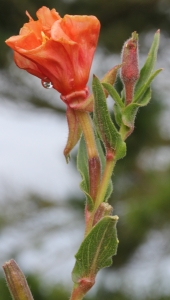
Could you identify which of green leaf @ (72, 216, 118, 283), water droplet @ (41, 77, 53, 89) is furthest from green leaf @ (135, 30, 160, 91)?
green leaf @ (72, 216, 118, 283)

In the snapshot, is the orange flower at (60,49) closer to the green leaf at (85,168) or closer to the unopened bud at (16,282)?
the green leaf at (85,168)

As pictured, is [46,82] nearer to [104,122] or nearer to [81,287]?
[104,122]

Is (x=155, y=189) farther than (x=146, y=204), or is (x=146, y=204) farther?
(x=155, y=189)

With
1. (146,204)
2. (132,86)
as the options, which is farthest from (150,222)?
(132,86)

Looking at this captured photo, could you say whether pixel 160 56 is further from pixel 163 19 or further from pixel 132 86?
pixel 132 86

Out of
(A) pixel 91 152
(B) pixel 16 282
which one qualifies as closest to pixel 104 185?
(A) pixel 91 152

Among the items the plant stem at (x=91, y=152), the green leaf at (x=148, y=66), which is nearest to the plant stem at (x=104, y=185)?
the plant stem at (x=91, y=152)

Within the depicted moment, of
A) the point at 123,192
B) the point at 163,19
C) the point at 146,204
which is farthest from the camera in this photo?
the point at 163,19
